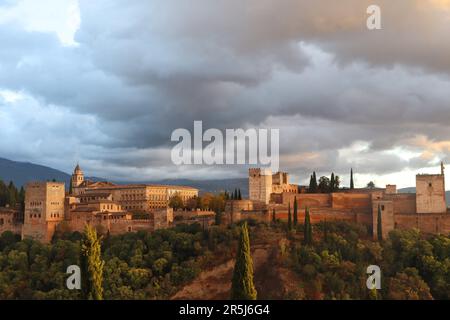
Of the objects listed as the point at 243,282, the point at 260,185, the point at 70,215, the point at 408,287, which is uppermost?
the point at 260,185

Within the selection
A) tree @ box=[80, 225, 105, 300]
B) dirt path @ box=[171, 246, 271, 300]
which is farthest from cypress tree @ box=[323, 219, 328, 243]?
tree @ box=[80, 225, 105, 300]

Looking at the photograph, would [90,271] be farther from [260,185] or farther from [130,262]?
[260,185]

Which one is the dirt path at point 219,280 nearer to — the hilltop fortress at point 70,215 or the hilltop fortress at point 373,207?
the hilltop fortress at point 373,207

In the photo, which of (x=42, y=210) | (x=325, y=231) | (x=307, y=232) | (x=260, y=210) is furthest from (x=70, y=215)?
(x=325, y=231)

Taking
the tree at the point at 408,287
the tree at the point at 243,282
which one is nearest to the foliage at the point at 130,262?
the tree at the point at 408,287
